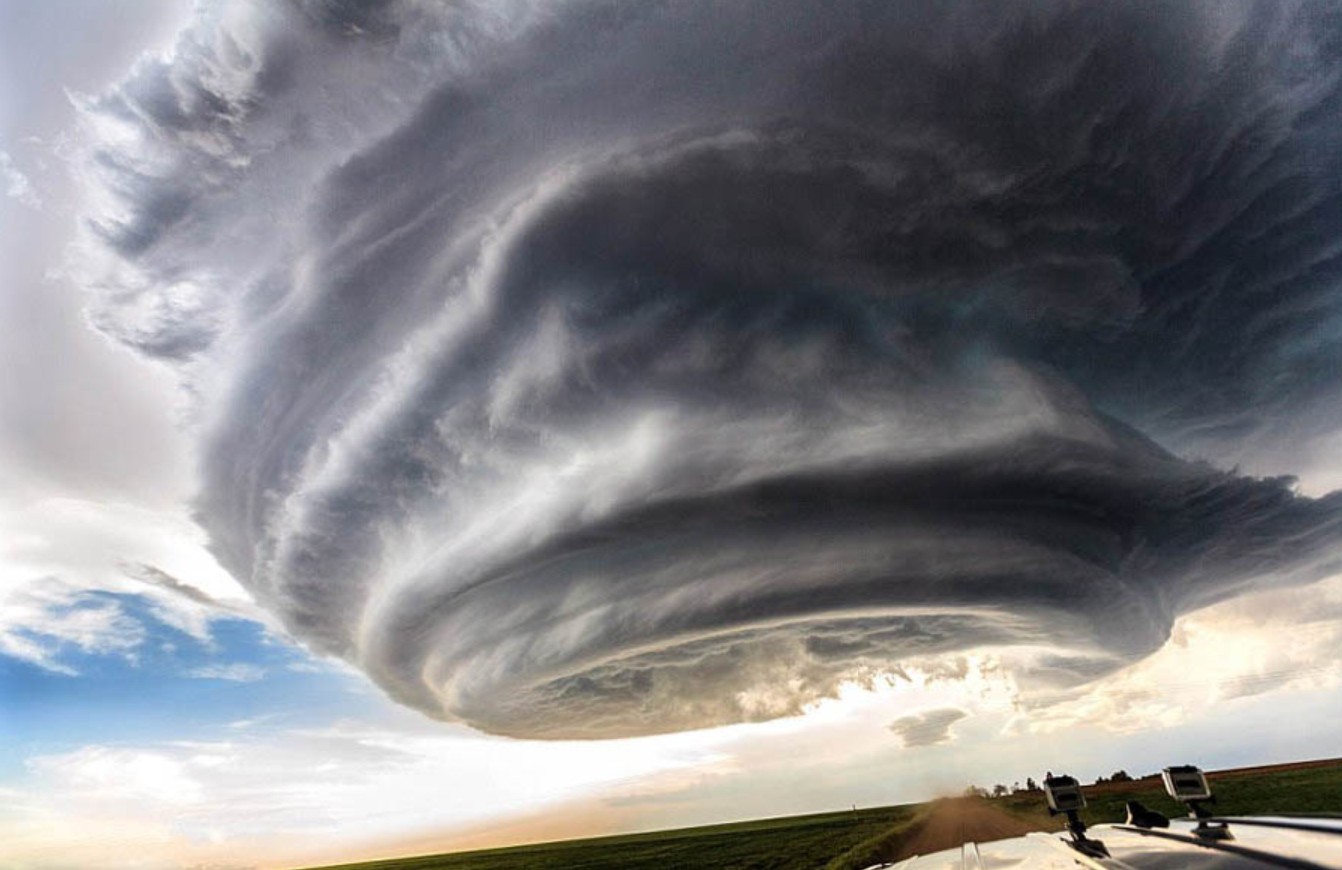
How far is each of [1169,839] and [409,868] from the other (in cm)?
19542

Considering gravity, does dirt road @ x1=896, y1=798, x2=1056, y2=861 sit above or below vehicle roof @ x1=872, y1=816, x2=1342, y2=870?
below

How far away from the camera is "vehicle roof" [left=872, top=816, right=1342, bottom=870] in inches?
332

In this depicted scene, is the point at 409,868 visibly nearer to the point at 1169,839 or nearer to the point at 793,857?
the point at 793,857

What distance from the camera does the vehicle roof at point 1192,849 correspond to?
27.7ft

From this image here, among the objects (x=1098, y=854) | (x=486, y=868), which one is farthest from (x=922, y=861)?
(x=486, y=868)

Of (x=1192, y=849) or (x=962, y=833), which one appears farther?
(x=962, y=833)

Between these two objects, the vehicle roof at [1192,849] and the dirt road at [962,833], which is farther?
the dirt road at [962,833]

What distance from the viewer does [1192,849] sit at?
971 centimetres

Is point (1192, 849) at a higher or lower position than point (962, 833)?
higher

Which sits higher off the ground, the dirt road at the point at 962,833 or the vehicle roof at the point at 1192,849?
the vehicle roof at the point at 1192,849

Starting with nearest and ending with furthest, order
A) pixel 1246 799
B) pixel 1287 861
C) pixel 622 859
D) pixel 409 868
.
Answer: pixel 1287 861 → pixel 1246 799 → pixel 622 859 → pixel 409 868

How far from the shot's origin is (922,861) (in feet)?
51.8

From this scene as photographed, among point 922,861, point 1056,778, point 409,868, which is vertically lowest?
point 409,868

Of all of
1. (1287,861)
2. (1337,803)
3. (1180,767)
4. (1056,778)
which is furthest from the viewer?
(1337,803)
